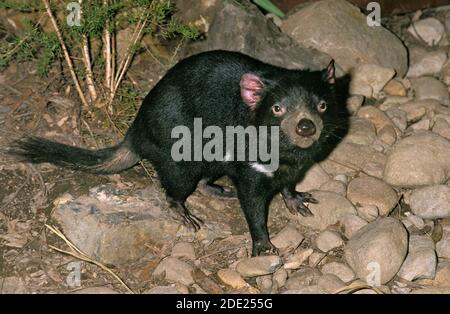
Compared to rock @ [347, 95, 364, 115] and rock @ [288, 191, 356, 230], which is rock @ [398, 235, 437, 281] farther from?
rock @ [347, 95, 364, 115]

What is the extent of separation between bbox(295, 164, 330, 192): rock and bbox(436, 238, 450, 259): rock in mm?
922

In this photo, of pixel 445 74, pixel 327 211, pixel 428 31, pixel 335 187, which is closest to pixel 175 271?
pixel 327 211

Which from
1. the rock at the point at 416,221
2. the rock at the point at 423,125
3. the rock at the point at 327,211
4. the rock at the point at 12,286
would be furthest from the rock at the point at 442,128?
the rock at the point at 12,286

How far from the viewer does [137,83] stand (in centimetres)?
524

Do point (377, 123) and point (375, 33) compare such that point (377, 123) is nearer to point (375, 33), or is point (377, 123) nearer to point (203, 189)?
point (375, 33)

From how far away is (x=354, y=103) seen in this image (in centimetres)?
525

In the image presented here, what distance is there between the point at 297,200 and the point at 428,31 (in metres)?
2.79

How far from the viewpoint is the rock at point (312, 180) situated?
4625 mm

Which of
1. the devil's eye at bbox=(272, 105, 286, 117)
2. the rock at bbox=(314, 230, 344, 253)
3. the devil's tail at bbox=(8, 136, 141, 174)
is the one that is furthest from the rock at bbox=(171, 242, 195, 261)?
the devil's eye at bbox=(272, 105, 286, 117)

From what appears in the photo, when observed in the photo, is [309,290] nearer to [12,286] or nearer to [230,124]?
[230,124]

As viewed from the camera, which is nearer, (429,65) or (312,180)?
(312,180)

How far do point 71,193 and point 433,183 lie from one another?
8.08ft

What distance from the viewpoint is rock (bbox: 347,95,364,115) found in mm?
5230

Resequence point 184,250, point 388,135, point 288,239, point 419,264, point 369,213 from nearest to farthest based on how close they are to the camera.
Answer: point 419,264, point 184,250, point 288,239, point 369,213, point 388,135
